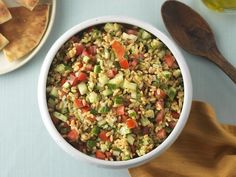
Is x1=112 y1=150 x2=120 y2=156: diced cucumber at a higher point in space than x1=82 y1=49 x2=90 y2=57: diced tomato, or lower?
lower

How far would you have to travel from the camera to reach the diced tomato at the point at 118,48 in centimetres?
111

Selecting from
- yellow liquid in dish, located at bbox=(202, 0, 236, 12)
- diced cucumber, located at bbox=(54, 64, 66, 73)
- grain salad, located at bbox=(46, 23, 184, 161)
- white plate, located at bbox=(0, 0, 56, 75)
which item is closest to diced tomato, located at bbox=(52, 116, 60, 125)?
grain salad, located at bbox=(46, 23, 184, 161)

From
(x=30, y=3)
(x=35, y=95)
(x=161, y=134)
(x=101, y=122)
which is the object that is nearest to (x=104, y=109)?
(x=101, y=122)

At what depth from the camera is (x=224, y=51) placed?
1.27 metres

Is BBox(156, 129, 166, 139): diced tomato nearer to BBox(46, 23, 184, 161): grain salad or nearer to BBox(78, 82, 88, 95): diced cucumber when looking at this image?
BBox(46, 23, 184, 161): grain salad

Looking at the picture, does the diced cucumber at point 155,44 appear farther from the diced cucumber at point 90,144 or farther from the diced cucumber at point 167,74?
the diced cucumber at point 90,144

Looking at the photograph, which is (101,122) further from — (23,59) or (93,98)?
(23,59)

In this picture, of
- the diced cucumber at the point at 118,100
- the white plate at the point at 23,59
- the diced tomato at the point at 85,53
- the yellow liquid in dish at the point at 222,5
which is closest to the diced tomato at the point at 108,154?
the diced cucumber at the point at 118,100

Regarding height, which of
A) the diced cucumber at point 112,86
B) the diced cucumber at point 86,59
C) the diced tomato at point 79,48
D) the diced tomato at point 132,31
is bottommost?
the diced cucumber at point 112,86

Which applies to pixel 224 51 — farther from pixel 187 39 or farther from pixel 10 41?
pixel 10 41

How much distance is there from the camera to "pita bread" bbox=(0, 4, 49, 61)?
4.05 feet

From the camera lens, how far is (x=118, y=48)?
1.11m

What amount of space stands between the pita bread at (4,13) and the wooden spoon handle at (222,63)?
1.59 feet

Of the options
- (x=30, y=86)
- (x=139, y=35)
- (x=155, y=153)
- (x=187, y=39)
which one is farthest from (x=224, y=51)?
(x=30, y=86)
